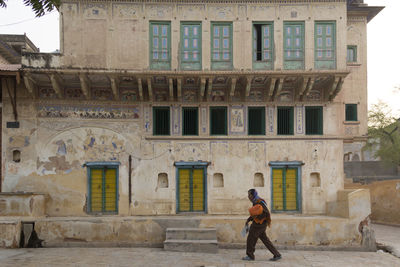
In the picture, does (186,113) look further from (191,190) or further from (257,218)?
(257,218)

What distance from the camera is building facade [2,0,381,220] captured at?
1457 centimetres

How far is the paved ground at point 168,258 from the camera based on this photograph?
10.3 m

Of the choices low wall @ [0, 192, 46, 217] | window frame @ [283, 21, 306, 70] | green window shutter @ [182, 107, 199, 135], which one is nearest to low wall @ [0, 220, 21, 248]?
low wall @ [0, 192, 46, 217]

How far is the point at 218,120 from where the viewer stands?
50.4ft

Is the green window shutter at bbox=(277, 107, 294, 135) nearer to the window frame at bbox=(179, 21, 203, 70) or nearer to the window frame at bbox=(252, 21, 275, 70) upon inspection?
the window frame at bbox=(252, 21, 275, 70)

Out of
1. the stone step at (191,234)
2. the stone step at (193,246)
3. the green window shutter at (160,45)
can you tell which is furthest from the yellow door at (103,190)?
the green window shutter at (160,45)

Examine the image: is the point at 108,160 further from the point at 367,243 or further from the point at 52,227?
the point at 367,243

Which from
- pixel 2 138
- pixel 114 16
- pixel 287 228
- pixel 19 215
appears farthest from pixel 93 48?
pixel 287 228

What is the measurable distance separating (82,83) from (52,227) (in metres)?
5.38

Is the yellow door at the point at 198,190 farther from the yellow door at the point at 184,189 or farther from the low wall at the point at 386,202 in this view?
the low wall at the point at 386,202

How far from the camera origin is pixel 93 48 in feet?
47.9

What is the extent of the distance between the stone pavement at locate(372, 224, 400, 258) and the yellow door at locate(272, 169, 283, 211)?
3.95 m

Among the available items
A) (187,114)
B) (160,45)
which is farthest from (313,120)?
(160,45)

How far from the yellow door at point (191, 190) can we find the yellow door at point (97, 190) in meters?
3.16
